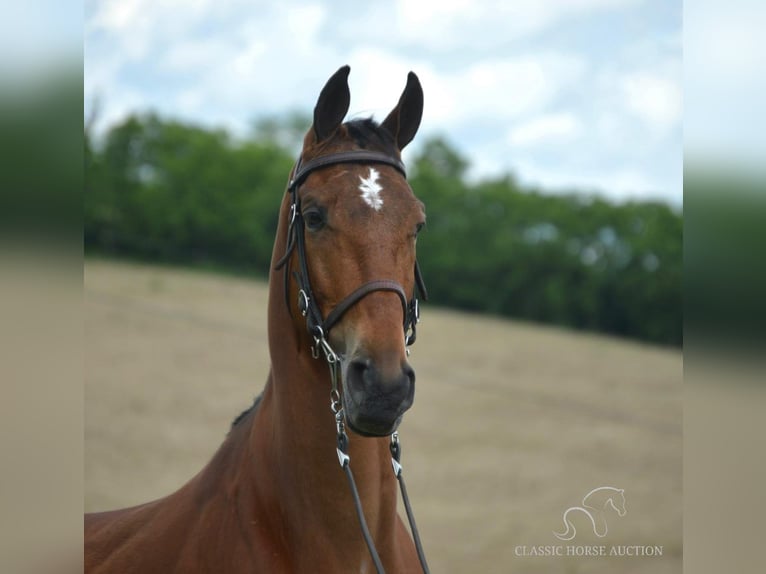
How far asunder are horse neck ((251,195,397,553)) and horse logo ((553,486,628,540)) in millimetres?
5009

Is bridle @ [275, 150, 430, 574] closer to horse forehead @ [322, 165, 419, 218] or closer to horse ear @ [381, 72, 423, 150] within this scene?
horse forehead @ [322, 165, 419, 218]

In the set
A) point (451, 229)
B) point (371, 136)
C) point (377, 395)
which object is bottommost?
point (377, 395)

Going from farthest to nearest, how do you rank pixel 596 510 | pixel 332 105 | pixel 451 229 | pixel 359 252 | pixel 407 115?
1. pixel 451 229
2. pixel 596 510
3. pixel 407 115
4. pixel 332 105
5. pixel 359 252

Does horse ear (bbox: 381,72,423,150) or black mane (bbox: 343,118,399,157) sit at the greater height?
horse ear (bbox: 381,72,423,150)

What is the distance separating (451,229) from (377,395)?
38.4 ft

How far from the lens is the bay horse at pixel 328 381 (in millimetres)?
1918

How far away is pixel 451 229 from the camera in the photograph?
43.8 ft

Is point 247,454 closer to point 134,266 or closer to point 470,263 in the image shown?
point 470,263

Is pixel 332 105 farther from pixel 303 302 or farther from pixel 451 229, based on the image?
pixel 451 229

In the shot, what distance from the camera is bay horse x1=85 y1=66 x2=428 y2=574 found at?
1.92 metres

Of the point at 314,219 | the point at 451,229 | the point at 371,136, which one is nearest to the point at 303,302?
the point at 314,219

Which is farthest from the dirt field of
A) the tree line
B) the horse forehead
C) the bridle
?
the horse forehead

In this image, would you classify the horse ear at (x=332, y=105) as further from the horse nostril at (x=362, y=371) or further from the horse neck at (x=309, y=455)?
the horse nostril at (x=362, y=371)

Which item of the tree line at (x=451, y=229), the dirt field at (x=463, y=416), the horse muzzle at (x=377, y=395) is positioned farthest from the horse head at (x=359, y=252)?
the tree line at (x=451, y=229)
